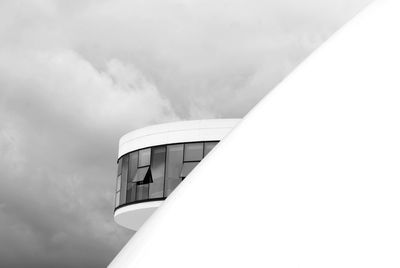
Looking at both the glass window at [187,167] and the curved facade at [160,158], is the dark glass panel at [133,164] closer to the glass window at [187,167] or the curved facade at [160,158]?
the curved facade at [160,158]

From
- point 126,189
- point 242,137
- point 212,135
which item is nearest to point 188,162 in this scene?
point 212,135

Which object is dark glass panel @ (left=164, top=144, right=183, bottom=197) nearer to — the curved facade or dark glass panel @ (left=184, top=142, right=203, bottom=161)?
the curved facade

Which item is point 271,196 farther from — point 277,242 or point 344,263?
point 344,263

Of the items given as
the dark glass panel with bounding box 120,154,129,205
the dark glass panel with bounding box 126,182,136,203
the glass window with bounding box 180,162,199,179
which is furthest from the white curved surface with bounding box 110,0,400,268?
the dark glass panel with bounding box 120,154,129,205

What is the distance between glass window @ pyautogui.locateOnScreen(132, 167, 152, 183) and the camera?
44156 mm

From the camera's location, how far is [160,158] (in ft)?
144

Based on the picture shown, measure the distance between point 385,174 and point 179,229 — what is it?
1.01m

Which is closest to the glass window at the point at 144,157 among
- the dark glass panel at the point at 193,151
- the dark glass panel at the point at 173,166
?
the dark glass panel at the point at 173,166

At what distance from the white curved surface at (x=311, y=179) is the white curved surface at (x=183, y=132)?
38580 mm

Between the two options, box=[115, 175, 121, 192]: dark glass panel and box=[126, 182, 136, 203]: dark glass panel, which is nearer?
box=[126, 182, 136, 203]: dark glass panel

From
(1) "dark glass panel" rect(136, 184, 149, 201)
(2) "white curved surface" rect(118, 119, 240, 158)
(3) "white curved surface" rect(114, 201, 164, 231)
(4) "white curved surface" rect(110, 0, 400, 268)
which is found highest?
(2) "white curved surface" rect(118, 119, 240, 158)

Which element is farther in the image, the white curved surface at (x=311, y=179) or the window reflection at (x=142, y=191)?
the window reflection at (x=142, y=191)

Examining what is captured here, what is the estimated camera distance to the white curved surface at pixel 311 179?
216 centimetres

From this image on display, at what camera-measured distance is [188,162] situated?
141ft
